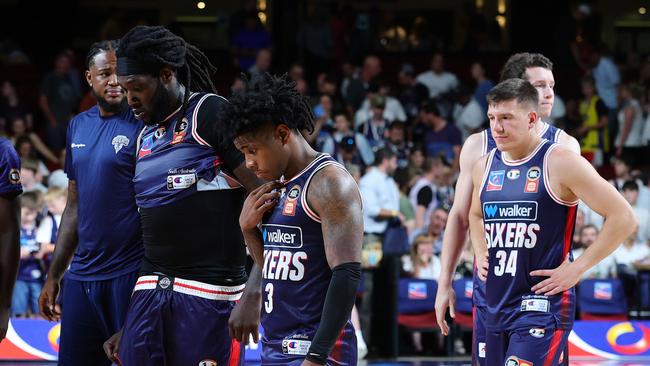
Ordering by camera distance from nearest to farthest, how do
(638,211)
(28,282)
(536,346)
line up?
1. (536,346)
2. (28,282)
3. (638,211)

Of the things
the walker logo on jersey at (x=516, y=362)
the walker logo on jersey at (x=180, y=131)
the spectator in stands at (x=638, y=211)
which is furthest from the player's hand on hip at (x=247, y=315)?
the spectator in stands at (x=638, y=211)

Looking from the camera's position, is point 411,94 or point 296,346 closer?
point 296,346

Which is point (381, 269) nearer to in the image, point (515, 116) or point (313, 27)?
point (515, 116)

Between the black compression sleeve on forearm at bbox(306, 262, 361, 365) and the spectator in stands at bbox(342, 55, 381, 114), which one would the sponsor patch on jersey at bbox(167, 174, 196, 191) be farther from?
the spectator in stands at bbox(342, 55, 381, 114)

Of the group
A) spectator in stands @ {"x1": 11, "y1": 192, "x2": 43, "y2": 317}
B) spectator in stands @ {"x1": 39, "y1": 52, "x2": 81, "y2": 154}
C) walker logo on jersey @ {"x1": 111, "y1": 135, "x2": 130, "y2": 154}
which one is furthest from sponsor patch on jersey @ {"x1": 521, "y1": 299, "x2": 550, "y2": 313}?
spectator in stands @ {"x1": 39, "y1": 52, "x2": 81, "y2": 154}

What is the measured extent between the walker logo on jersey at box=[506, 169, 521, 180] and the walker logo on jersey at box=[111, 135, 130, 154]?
74.6 inches

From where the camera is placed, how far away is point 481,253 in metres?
6.09

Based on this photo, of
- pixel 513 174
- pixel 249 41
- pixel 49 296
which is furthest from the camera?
pixel 249 41

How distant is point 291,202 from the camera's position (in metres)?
4.67

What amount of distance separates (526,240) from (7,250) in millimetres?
2526

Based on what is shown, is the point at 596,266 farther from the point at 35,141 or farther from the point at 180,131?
the point at 180,131

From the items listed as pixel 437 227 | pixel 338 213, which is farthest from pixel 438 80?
pixel 338 213

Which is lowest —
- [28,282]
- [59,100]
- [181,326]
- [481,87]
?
[28,282]

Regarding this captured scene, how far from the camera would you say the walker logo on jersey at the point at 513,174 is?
225 inches
